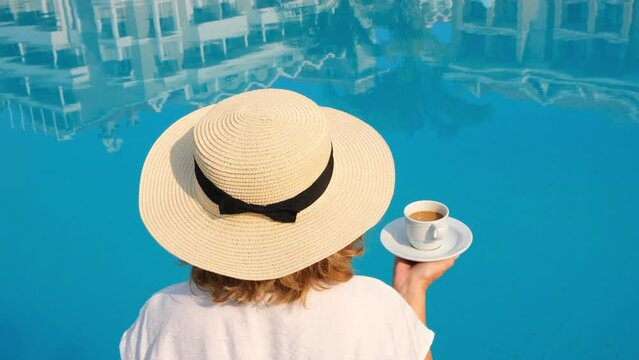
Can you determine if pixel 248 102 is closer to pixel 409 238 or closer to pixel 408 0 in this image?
pixel 409 238

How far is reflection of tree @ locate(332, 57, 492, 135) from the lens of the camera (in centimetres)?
495

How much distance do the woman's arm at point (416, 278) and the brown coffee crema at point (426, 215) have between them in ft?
0.83

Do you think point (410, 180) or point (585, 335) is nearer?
point (585, 335)

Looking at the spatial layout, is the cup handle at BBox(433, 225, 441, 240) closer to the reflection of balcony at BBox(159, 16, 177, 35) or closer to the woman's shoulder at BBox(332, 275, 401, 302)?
the woman's shoulder at BBox(332, 275, 401, 302)

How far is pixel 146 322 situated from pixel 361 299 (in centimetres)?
40

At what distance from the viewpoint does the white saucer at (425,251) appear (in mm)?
1756

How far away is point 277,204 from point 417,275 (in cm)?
67

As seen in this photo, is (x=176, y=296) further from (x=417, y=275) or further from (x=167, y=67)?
(x=167, y=67)

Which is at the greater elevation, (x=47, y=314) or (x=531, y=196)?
(x=531, y=196)

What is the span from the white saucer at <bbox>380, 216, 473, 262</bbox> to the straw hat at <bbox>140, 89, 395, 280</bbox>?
1.83ft

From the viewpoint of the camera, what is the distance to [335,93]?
5.62 metres

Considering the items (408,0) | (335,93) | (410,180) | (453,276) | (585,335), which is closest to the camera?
(585,335)

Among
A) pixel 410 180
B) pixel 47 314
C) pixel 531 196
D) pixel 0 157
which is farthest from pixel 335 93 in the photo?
pixel 47 314

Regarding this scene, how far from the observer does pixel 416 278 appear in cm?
163
